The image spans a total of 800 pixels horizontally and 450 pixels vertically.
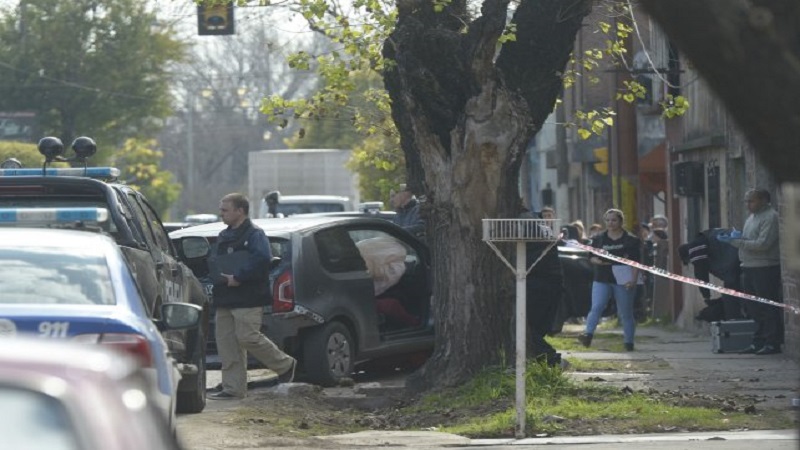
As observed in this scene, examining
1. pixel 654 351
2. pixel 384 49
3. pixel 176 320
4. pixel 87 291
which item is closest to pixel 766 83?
pixel 87 291

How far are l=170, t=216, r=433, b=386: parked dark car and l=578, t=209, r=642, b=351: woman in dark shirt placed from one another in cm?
Result: 304

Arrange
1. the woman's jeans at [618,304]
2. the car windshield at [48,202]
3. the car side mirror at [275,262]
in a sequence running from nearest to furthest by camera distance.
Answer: the car windshield at [48,202], the car side mirror at [275,262], the woman's jeans at [618,304]

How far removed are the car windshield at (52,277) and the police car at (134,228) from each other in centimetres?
150

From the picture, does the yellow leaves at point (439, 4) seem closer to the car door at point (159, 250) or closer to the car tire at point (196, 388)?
the car door at point (159, 250)

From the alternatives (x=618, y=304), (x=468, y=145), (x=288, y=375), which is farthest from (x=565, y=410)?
(x=618, y=304)

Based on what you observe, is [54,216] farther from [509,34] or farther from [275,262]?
[275,262]

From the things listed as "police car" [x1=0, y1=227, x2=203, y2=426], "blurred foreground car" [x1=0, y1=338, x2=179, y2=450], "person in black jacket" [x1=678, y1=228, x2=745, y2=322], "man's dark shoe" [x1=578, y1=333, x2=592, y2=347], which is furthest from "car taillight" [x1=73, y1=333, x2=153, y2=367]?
"man's dark shoe" [x1=578, y1=333, x2=592, y2=347]

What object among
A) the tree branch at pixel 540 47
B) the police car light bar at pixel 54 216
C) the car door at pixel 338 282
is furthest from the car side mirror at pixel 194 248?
the police car light bar at pixel 54 216

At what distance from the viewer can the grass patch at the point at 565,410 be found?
11.4 metres

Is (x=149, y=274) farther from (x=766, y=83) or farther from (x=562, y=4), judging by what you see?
(x=766, y=83)

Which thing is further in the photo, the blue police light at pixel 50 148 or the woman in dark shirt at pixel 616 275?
the woman in dark shirt at pixel 616 275

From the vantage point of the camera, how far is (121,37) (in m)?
53.2

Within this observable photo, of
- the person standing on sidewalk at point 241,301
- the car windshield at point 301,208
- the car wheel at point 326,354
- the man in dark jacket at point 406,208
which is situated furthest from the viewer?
the car windshield at point 301,208

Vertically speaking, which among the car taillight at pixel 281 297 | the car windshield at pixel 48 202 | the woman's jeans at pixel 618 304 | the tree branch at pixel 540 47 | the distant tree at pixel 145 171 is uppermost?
the distant tree at pixel 145 171
